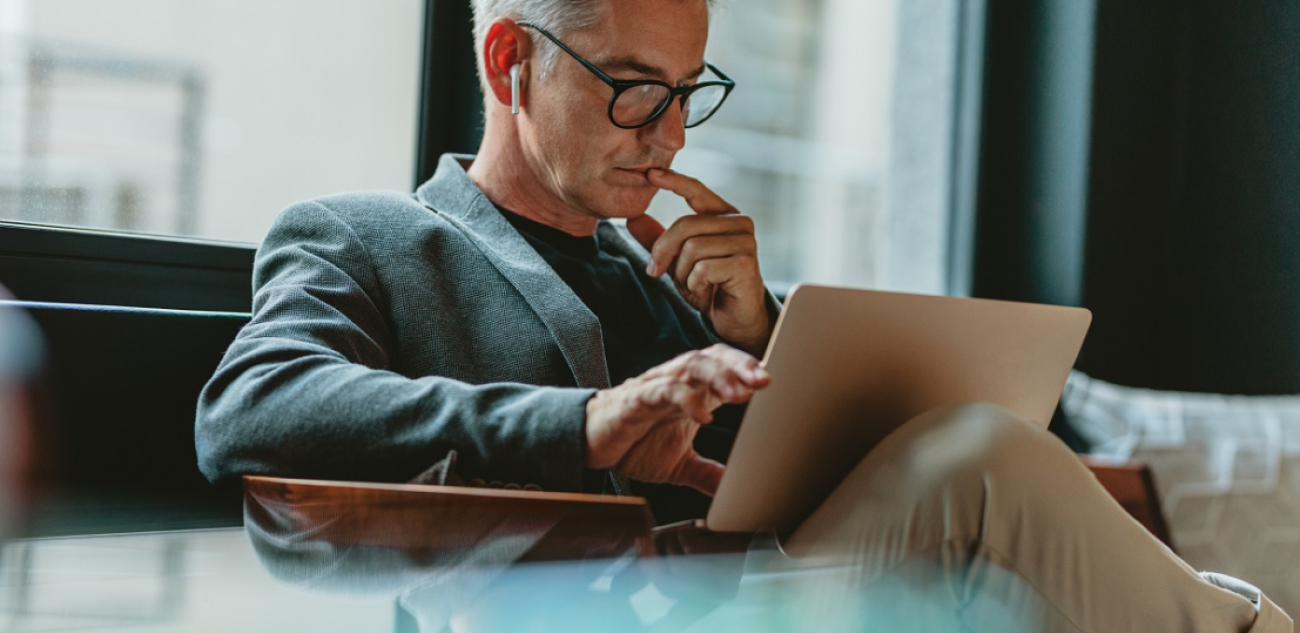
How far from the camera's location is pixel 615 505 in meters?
0.83

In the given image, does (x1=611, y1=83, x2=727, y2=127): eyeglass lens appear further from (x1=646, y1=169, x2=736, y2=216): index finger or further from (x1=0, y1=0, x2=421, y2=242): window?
(x1=0, y1=0, x2=421, y2=242): window

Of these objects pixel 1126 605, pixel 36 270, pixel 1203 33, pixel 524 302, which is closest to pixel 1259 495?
pixel 1203 33

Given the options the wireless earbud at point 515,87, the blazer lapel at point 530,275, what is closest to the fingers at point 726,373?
the blazer lapel at point 530,275

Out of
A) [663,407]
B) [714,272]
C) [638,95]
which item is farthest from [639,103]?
[663,407]

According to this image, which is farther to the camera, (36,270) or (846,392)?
(36,270)

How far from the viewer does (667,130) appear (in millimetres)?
1373

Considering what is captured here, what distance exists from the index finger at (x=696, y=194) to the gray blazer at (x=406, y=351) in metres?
0.20

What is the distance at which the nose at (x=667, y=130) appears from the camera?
4.50 feet

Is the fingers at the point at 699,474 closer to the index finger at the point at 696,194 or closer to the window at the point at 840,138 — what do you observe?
the index finger at the point at 696,194

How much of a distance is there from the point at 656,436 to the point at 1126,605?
0.43 metres

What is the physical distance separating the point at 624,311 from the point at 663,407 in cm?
63

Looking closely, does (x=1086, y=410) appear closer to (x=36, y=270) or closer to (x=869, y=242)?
(x=869, y=242)

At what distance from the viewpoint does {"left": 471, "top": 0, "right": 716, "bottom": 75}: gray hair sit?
1.33m

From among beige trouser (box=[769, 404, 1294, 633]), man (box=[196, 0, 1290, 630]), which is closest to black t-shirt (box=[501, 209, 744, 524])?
man (box=[196, 0, 1290, 630])
